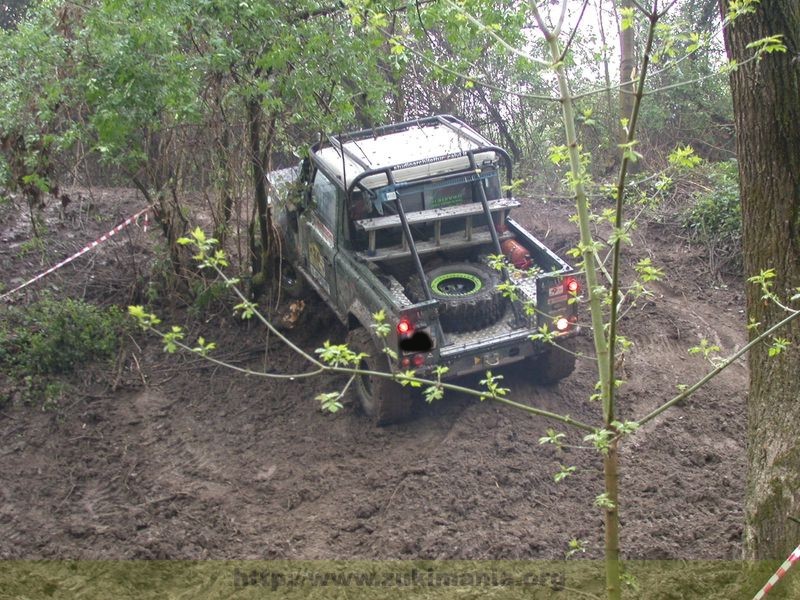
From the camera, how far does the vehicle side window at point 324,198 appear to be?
841 cm

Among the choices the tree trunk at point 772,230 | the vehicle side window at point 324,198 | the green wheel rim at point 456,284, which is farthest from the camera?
the vehicle side window at point 324,198

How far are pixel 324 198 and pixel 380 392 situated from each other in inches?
80.8

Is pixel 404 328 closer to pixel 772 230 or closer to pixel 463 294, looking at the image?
pixel 463 294

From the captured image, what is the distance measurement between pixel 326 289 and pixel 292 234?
117 cm

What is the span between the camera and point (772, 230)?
482cm

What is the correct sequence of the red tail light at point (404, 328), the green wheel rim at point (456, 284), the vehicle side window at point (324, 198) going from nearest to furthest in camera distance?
the red tail light at point (404, 328)
the green wheel rim at point (456, 284)
the vehicle side window at point (324, 198)

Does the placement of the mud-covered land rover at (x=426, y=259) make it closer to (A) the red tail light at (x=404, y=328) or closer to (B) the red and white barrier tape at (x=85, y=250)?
(A) the red tail light at (x=404, y=328)

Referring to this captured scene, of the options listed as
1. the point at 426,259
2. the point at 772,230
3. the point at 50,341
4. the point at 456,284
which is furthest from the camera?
the point at 50,341

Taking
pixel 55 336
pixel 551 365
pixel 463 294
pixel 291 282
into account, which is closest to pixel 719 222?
pixel 551 365

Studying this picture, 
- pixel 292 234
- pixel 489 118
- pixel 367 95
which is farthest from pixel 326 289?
pixel 489 118

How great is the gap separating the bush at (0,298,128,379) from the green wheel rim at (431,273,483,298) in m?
3.52

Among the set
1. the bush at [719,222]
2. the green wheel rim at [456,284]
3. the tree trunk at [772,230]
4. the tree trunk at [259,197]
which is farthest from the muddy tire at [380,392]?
the bush at [719,222]

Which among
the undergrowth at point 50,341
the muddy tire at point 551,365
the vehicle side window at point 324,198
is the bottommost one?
the muddy tire at point 551,365

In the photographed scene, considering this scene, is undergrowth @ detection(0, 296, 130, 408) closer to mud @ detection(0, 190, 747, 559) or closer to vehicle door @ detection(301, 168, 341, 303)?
mud @ detection(0, 190, 747, 559)
